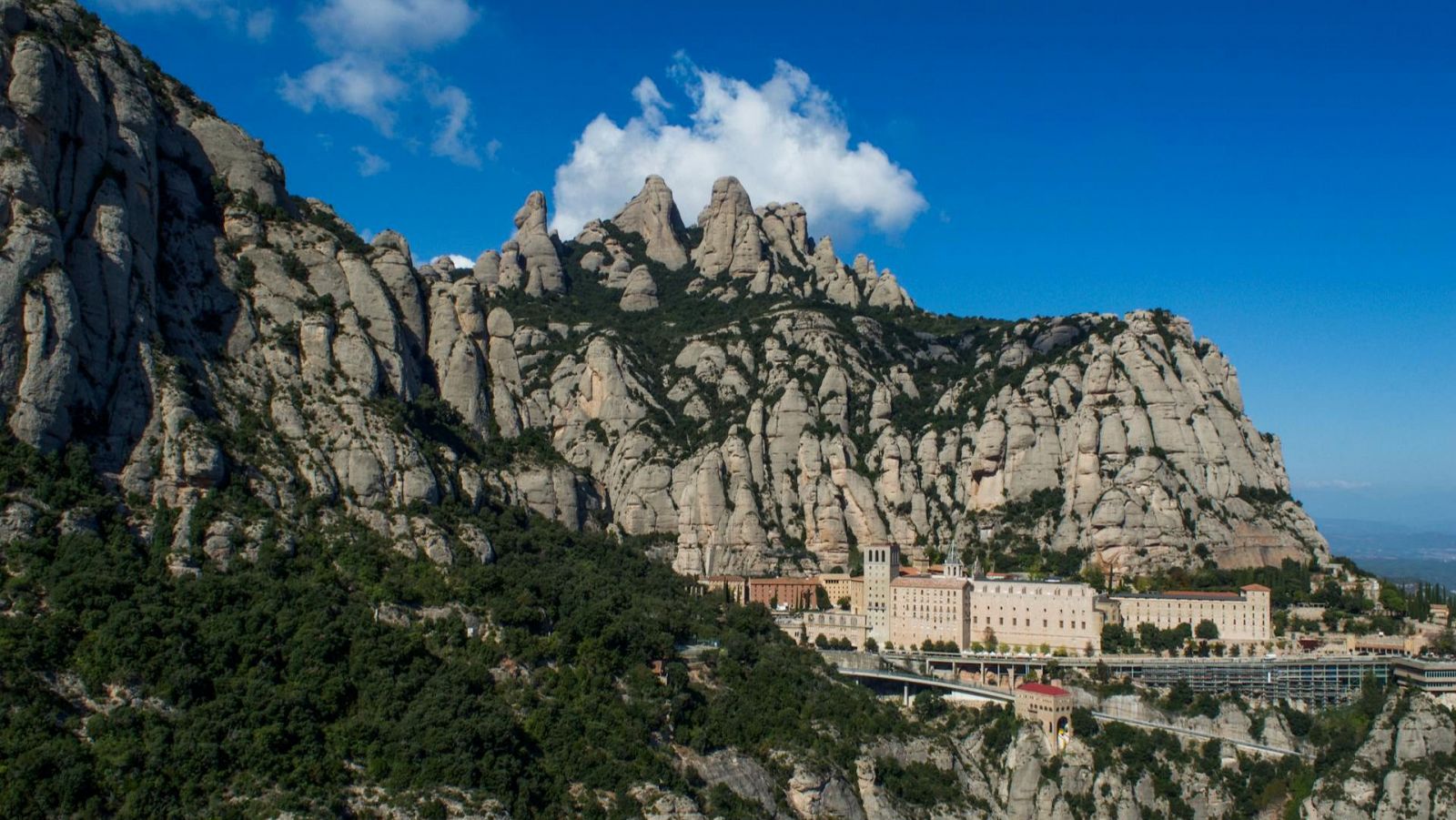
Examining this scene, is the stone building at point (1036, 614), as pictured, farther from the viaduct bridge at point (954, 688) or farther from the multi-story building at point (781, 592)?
the multi-story building at point (781, 592)

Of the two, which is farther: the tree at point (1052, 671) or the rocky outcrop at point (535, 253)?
the rocky outcrop at point (535, 253)

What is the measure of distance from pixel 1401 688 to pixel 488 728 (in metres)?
67.2

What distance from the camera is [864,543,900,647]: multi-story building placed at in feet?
393

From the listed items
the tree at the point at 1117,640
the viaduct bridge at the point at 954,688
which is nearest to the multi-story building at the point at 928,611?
the viaduct bridge at the point at 954,688

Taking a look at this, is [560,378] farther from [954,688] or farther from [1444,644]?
[1444,644]

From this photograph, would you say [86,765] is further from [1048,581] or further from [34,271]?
[1048,581]

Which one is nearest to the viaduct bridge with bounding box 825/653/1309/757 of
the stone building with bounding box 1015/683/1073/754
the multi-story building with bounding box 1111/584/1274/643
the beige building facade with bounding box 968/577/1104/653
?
the stone building with bounding box 1015/683/1073/754

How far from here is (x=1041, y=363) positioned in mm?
150875

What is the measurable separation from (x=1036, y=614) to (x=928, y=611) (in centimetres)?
859

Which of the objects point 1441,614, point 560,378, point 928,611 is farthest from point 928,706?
point 560,378

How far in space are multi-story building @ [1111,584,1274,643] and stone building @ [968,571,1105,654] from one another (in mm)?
3808

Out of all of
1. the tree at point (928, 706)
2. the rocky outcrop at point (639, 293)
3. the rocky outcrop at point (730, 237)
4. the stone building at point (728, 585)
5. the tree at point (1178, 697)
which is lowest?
the tree at point (928, 706)

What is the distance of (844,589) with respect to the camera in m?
128

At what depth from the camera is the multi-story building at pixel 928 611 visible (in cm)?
11706
